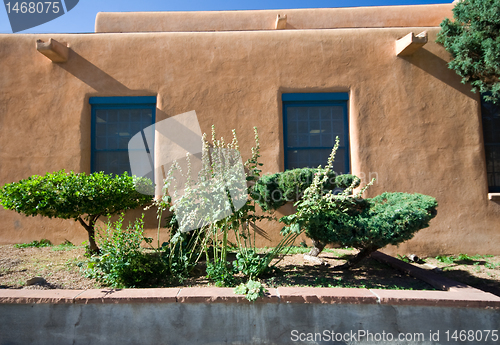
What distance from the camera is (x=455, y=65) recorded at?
5824 mm

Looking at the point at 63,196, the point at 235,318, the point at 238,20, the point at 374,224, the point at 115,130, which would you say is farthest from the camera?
the point at 238,20

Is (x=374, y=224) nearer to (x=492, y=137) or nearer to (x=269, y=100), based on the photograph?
(x=269, y=100)

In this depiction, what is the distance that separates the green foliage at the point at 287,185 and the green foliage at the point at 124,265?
131 cm

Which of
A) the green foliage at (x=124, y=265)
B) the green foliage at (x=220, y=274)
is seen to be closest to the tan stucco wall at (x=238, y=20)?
the green foliage at (x=124, y=265)

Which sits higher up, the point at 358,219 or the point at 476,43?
the point at 476,43

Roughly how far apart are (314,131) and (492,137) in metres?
3.14

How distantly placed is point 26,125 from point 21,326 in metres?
4.23

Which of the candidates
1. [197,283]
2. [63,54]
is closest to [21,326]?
[197,283]

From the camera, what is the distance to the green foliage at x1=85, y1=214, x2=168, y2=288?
136 inches

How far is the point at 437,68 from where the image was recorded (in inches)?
239

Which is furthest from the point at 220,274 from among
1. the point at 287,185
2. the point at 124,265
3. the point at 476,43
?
the point at 476,43

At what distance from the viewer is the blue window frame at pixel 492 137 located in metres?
6.14

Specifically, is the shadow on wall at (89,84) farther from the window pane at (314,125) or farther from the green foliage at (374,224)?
the green foliage at (374,224)

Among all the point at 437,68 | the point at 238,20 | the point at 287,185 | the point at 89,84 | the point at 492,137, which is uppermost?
the point at 238,20
